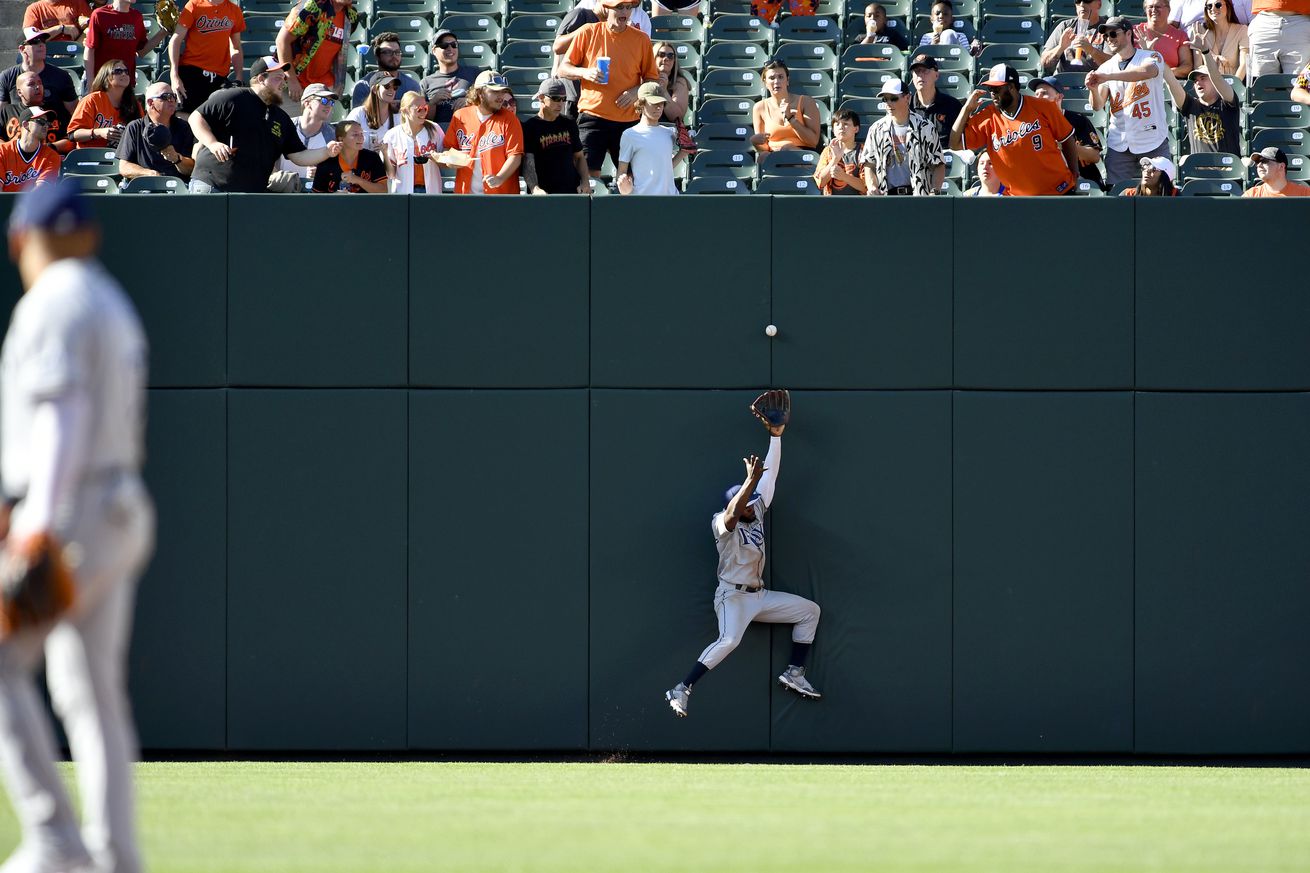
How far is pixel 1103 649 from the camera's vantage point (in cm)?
1105

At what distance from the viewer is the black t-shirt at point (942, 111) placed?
44.9ft

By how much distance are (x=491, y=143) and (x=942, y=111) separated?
148 inches

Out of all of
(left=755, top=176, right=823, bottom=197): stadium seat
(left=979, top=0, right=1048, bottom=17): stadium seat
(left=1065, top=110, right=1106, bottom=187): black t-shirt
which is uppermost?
(left=979, top=0, right=1048, bottom=17): stadium seat

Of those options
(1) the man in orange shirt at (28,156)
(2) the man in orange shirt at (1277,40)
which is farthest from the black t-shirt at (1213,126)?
(1) the man in orange shirt at (28,156)

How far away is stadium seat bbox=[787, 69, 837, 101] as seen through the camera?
51.1 feet

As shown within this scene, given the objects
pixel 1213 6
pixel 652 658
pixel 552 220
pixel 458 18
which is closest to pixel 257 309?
pixel 552 220

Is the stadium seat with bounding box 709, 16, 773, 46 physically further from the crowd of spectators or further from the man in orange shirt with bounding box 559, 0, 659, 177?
the man in orange shirt with bounding box 559, 0, 659, 177

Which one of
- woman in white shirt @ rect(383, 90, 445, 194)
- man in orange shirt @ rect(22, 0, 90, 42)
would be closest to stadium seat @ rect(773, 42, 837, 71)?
woman in white shirt @ rect(383, 90, 445, 194)

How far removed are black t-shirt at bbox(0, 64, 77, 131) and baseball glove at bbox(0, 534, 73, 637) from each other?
1179 centimetres

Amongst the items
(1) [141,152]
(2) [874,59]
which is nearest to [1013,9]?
(2) [874,59]

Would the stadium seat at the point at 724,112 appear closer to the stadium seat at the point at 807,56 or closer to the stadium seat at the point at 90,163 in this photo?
the stadium seat at the point at 807,56

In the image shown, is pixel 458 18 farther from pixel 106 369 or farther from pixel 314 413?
pixel 106 369

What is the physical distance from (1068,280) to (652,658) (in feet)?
12.1

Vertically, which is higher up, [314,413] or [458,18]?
[458,18]
